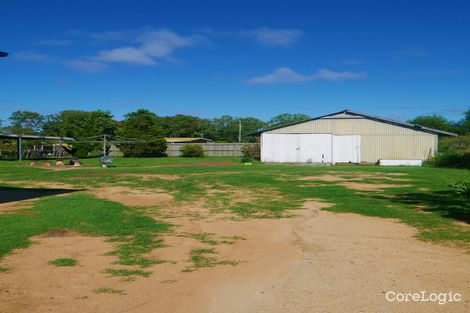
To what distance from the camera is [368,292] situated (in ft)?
16.9

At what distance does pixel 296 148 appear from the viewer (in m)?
38.9

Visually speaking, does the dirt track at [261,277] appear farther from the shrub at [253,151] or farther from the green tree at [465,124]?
the green tree at [465,124]

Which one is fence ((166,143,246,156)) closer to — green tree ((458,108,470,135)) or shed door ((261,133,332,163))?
shed door ((261,133,332,163))

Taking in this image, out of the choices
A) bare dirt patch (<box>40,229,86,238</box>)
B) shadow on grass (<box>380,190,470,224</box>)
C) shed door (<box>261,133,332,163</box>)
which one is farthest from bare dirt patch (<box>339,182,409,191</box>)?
shed door (<box>261,133,332,163</box>)

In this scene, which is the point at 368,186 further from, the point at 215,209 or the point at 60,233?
the point at 60,233

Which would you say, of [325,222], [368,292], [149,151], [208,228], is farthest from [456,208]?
[149,151]

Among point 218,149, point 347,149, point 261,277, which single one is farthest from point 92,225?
point 218,149

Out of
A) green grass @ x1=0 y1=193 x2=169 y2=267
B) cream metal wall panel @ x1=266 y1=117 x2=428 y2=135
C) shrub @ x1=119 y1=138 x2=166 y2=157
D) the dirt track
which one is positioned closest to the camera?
the dirt track

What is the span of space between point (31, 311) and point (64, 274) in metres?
1.25

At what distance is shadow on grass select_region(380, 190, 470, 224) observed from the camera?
10594mm

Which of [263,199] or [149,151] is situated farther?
[149,151]

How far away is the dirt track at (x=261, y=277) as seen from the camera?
483 centimetres

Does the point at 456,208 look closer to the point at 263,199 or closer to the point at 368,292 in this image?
the point at 263,199

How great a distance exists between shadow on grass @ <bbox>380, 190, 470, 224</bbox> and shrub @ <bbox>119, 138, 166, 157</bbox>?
4246cm
